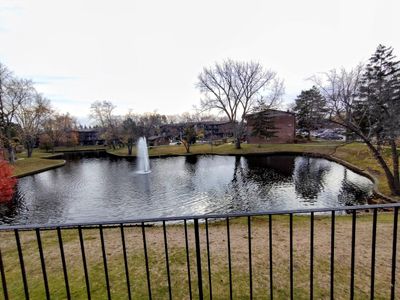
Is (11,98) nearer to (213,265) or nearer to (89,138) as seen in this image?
(213,265)

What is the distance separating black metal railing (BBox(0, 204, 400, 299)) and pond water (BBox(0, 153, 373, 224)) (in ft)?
16.7

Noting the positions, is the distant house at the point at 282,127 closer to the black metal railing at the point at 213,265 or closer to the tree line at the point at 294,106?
the tree line at the point at 294,106

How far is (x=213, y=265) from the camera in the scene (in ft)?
13.3

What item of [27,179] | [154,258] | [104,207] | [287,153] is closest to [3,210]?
[104,207]

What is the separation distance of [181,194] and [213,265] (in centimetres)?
981

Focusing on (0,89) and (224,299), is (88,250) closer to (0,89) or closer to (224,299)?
(224,299)

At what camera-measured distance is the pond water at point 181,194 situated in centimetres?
1105

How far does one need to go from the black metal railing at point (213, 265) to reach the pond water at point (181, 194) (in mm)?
5097

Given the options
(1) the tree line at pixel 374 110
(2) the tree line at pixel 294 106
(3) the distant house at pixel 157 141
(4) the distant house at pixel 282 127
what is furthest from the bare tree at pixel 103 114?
(1) the tree line at pixel 374 110

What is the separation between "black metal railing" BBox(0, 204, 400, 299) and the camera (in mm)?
2301

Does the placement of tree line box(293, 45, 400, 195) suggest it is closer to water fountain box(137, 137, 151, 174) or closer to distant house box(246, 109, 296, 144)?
water fountain box(137, 137, 151, 174)

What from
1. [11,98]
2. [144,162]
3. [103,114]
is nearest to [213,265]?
[144,162]

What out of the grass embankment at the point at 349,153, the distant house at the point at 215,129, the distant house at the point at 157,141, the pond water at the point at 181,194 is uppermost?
the distant house at the point at 215,129

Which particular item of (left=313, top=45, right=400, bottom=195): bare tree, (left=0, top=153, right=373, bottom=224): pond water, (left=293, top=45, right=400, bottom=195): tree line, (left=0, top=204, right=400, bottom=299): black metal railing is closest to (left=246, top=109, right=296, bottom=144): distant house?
(left=0, top=153, right=373, bottom=224): pond water
